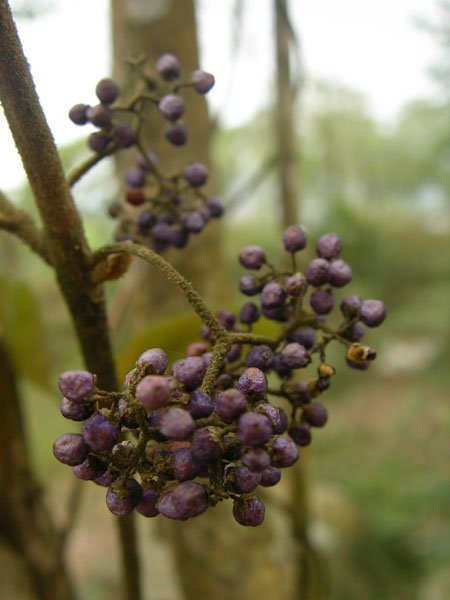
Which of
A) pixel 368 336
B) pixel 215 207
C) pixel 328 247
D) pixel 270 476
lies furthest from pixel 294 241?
pixel 368 336

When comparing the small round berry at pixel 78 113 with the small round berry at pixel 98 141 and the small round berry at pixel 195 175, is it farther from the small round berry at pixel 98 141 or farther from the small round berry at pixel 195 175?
the small round berry at pixel 195 175

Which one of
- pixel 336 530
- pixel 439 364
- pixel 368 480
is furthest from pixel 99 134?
pixel 439 364

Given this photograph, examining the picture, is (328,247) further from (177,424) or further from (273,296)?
(177,424)

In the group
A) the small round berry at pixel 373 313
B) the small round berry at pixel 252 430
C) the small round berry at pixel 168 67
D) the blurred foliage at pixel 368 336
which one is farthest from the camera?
the blurred foliage at pixel 368 336

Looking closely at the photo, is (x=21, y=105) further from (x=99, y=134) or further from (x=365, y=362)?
(x=365, y=362)

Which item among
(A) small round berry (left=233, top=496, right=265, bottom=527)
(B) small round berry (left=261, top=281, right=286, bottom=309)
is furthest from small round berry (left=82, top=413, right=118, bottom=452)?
(B) small round berry (left=261, top=281, right=286, bottom=309)

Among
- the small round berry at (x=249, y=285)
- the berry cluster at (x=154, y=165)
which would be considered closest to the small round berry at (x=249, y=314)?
the small round berry at (x=249, y=285)
